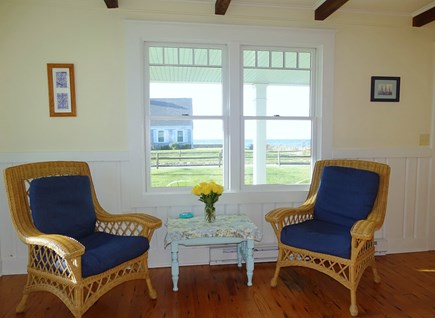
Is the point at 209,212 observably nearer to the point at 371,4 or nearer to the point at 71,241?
the point at 71,241

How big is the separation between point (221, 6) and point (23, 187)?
6.97 ft

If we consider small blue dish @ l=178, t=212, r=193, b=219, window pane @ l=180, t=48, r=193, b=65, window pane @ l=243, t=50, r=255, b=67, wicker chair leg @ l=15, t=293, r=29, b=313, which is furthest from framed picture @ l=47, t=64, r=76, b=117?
window pane @ l=243, t=50, r=255, b=67

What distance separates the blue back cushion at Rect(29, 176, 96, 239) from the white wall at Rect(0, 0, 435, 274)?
405 mm

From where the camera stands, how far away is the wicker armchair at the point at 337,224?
2.13m

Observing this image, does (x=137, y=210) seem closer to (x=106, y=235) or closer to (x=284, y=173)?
(x=106, y=235)

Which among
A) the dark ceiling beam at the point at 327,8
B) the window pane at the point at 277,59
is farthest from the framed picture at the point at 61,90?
→ the dark ceiling beam at the point at 327,8

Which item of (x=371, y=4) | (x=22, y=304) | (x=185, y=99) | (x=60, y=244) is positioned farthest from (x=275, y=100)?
(x=22, y=304)

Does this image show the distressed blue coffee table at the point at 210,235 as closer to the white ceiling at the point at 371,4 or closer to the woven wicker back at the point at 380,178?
the woven wicker back at the point at 380,178

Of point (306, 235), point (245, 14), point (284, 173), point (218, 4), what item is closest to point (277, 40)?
point (245, 14)

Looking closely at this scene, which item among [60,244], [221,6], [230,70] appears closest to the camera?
[60,244]

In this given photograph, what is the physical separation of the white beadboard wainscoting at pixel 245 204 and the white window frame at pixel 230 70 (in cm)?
7

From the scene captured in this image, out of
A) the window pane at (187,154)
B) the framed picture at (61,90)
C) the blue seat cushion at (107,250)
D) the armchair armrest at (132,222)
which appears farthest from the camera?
the window pane at (187,154)

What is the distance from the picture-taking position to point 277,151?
3047 mm

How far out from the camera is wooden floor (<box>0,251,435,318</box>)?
210cm
